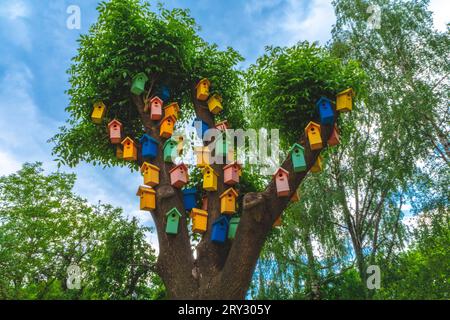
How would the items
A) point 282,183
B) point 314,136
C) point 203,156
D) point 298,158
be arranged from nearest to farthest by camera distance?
point 282,183 → point 298,158 → point 314,136 → point 203,156

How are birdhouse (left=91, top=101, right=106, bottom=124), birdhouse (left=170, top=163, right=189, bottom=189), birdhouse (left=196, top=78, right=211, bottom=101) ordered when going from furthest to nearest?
birdhouse (left=196, top=78, right=211, bottom=101)
birdhouse (left=91, top=101, right=106, bottom=124)
birdhouse (left=170, top=163, right=189, bottom=189)

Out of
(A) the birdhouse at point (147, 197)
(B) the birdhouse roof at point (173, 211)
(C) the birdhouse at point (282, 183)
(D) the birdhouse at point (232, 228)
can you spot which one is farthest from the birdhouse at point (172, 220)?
(C) the birdhouse at point (282, 183)

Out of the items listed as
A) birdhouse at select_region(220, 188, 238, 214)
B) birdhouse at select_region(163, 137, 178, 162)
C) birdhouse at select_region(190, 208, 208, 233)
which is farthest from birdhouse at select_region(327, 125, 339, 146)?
birdhouse at select_region(163, 137, 178, 162)

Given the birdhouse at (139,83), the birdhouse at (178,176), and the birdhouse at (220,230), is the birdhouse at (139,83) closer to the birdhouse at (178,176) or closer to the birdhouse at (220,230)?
the birdhouse at (178,176)

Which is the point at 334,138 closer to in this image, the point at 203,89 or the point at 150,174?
the point at 203,89

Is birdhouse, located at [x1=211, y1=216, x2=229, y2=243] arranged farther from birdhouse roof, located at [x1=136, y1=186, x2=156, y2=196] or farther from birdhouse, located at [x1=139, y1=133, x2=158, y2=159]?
birdhouse, located at [x1=139, y1=133, x2=158, y2=159]

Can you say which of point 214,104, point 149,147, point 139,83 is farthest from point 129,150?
point 214,104

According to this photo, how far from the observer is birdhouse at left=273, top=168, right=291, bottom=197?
186 inches

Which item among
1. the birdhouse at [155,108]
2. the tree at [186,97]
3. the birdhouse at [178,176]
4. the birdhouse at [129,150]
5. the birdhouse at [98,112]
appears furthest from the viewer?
the birdhouse at [98,112]

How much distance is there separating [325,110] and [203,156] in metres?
1.93

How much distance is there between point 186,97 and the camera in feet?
22.7

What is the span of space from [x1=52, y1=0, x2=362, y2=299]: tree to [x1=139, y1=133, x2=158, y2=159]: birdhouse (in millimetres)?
89

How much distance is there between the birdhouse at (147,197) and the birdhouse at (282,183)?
178 centimetres

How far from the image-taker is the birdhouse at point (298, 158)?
4.84 m
